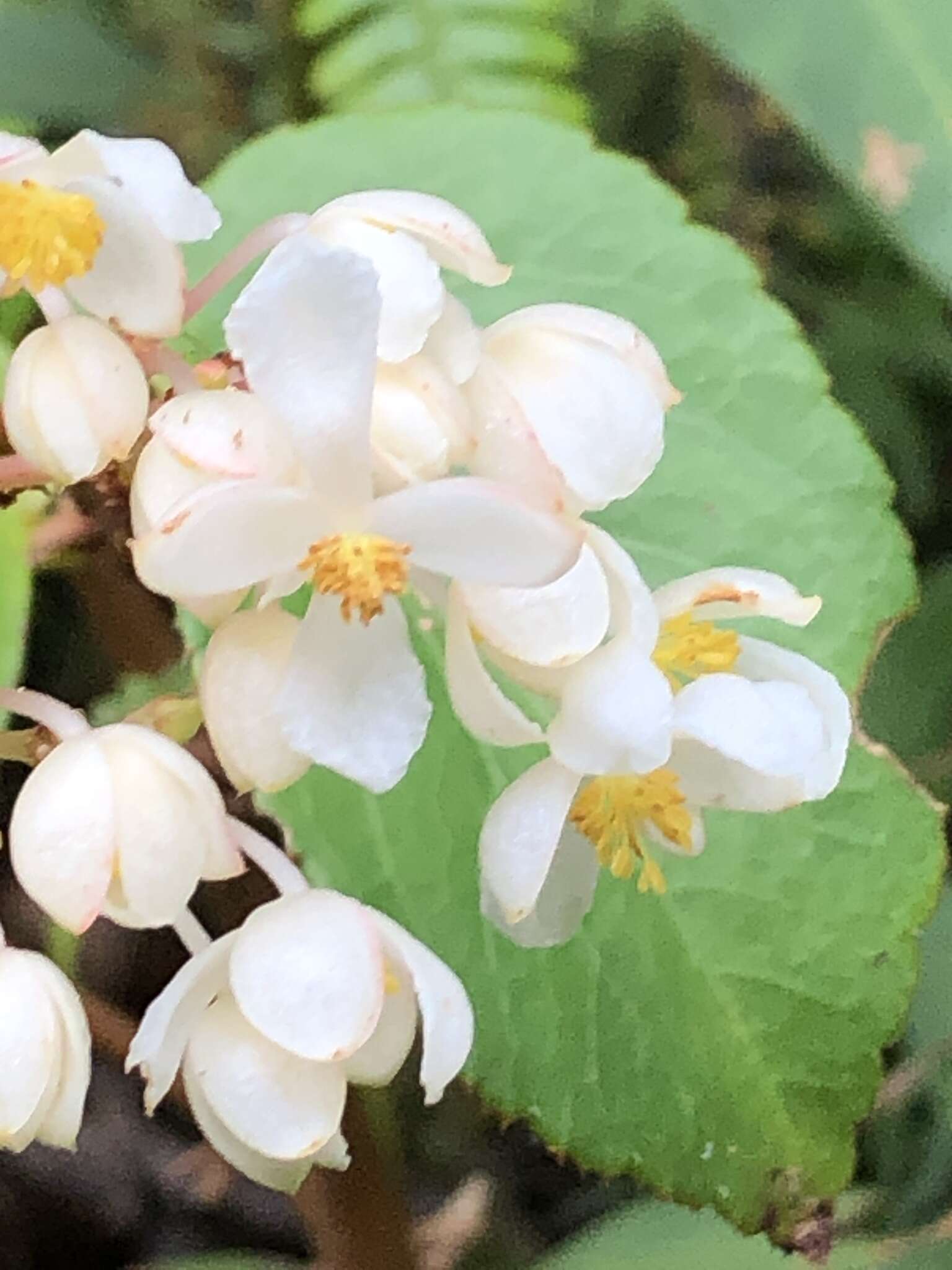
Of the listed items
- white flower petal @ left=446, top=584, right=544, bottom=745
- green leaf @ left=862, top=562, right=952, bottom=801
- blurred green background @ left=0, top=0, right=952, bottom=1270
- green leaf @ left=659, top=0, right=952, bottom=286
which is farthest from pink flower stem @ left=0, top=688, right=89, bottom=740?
green leaf @ left=862, top=562, right=952, bottom=801

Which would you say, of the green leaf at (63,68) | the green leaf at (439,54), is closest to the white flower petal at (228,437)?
the green leaf at (439,54)

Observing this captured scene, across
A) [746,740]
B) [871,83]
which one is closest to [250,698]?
[746,740]

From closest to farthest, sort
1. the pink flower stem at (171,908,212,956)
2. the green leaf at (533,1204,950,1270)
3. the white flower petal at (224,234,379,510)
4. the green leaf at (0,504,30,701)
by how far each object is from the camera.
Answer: the white flower petal at (224,234,379,510) → the pink flower stem at (171,908,212,956) → the green leaf at (0,504,30,701) → the green leaf at (533,1204,950,1270)

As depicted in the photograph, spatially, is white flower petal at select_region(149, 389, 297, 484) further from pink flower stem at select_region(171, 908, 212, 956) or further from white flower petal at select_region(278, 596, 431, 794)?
pink flower stem at select_region(171, 908, 212, 956)

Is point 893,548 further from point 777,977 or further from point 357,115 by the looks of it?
point 357,115

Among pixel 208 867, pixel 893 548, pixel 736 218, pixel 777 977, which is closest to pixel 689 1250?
pixel 777 977

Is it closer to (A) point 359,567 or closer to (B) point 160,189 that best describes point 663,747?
(A) point 359,567
